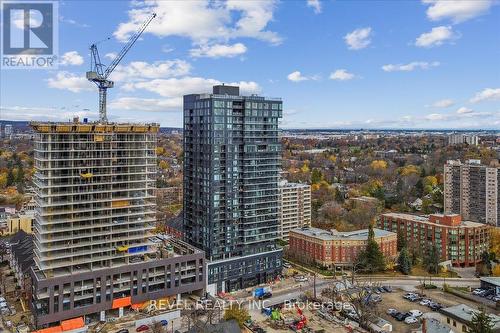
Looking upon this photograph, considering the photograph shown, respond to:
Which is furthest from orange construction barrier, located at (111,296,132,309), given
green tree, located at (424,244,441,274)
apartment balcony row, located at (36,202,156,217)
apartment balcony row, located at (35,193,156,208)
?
green tree, located at (424,244,441,274)

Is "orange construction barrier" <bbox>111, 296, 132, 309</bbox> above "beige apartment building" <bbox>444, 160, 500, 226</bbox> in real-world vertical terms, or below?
below

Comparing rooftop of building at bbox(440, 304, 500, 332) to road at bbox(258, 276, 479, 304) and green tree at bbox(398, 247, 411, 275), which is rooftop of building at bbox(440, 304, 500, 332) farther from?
green tree at bbox(398, 247, 411, 275)

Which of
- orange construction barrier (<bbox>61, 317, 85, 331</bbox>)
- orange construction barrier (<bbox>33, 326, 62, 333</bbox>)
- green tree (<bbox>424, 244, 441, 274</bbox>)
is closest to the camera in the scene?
orange construction barrier (<bbox>33, 326, 62, 333</bbox>)

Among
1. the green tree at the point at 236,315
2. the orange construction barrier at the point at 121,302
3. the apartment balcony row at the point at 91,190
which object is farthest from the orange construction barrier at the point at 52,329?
the green tree at the point at 236,315

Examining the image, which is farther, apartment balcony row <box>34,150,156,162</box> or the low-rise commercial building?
the low-rise commercial building

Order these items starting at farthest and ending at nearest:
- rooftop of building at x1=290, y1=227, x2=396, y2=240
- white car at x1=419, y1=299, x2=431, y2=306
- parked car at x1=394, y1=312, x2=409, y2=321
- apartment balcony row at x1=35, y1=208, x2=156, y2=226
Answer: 1. rooftop of building at x1=290, y1=227, x2=396, y2=240
2. white car at x1=419, y1=299, x2=431, y2=306
3. parked car at x1=394, y1=312, x2=409, y2=321
4. apartment balcony row at x1=35, y1=208, x2=156, y2=226

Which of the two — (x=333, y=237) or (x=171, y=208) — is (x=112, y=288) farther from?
(x=171, y=208)

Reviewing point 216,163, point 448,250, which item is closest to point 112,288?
point 216,163
